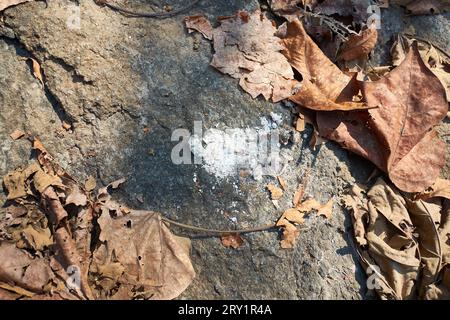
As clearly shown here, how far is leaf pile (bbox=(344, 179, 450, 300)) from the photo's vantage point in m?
2.44

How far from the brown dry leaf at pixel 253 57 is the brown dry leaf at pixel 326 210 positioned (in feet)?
2.12

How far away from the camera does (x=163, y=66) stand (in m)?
2.66

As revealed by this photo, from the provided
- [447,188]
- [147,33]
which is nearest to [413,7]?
[447,188]

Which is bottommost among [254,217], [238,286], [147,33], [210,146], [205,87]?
[238,286]

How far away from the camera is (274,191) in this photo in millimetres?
2504

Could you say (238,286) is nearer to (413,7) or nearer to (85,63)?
(85,63)

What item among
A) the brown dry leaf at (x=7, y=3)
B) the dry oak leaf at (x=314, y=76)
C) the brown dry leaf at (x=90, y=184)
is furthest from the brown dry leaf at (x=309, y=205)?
the brown dry leaf at (x=7, y=3)

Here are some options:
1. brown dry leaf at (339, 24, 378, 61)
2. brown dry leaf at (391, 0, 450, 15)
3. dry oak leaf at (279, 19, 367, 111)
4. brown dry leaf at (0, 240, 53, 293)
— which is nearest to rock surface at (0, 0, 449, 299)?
dry oak leaf at (279, 19, 367, 111)

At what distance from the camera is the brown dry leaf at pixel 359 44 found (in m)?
2.89

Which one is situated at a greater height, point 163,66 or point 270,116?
point 163,66

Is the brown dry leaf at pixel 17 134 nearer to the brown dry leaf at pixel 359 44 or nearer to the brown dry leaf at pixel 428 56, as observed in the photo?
the brown dry leaf at pixel 359 44

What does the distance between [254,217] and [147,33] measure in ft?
4.03

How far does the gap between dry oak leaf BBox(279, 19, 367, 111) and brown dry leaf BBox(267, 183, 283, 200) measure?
1.62 ft

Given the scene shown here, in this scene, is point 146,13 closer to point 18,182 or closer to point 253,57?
point 253,57
